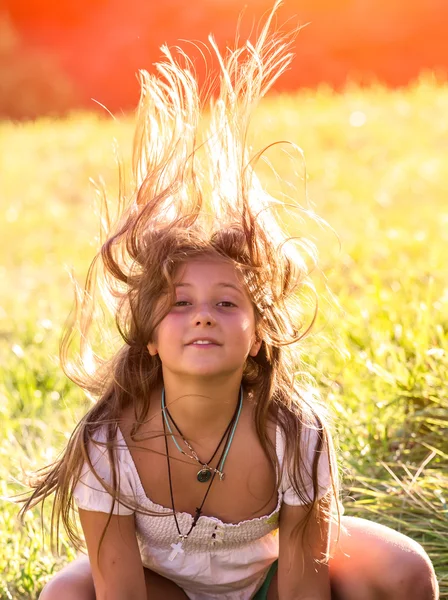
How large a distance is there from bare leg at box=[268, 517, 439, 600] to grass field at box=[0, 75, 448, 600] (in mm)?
364

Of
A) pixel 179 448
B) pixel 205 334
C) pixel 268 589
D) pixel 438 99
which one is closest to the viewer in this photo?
pixel 205 334

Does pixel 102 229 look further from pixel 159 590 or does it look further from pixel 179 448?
pixel 159 590

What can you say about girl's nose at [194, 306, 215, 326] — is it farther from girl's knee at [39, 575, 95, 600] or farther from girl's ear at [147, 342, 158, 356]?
girl's knee at [39, 575, 95, 600]

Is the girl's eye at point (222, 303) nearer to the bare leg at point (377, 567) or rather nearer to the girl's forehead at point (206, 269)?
the girl's forehead at point (206, 269)

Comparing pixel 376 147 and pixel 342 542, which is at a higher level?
pixel 376 147

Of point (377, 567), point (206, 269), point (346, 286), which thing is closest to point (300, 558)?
point (377, 567)

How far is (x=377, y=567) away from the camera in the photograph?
83.6 inches

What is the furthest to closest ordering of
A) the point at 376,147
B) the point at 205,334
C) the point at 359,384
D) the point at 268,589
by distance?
the point at 376,147 → the point at 359,384 → the point at 268,589 → the point at 205,334

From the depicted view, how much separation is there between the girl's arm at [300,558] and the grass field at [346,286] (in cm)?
47

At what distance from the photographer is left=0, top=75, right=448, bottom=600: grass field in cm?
279

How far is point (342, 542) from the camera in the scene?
2.22 meters

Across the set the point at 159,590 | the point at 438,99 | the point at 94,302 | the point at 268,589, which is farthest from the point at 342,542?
the point at 438,99

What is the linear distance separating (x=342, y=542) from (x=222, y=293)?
625 millimetres

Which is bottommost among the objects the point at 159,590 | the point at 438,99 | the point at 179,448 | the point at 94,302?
the point at 159,590
